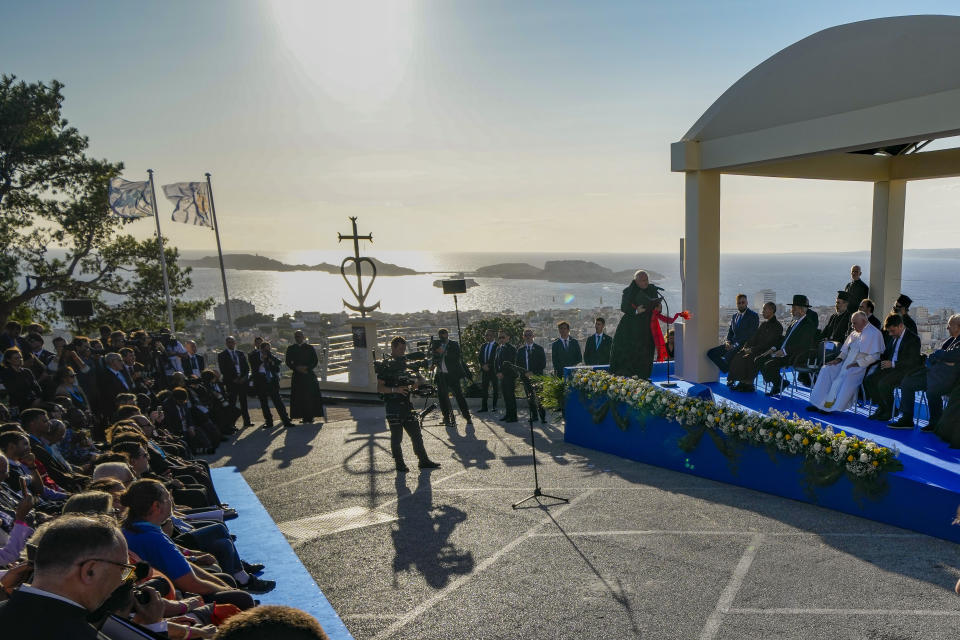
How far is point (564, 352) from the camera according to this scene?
14.5 m

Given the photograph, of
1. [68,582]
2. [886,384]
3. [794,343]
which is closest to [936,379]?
[886,384]

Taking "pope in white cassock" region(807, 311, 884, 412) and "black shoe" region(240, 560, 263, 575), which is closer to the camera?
"black shoe" region(240, 560, 263, 575)

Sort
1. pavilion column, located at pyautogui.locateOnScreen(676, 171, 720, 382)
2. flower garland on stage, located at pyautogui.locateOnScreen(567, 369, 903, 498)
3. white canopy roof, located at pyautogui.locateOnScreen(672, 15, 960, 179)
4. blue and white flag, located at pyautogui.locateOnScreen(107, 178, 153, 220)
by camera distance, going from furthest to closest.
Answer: blue and white flag, located at pyautogui.locateOnScreen(107, 178, 153, 220) < pavilion column, located at pyautogui.locateOnScreen(676, 171, 720, 382) < white canopy roof, located at pyautogui.locateOnScreen(672, 15, 960, 179) < flower garland on stage, located at pyautogui.locateOnScreen(567, 369, 903, 498)

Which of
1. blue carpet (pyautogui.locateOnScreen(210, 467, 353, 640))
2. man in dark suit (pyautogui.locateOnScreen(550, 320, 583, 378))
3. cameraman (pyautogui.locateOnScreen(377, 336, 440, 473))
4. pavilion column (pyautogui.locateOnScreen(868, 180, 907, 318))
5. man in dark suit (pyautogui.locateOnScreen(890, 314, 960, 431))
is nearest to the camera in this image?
blue carpet (pyautogui.locateOnScreen(210, 467, 353, 640))

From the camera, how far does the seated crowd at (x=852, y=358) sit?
8586mm

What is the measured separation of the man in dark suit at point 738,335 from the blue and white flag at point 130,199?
17.0 metres

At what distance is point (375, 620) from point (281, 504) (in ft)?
11.9

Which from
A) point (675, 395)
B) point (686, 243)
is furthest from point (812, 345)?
point (675, 395)

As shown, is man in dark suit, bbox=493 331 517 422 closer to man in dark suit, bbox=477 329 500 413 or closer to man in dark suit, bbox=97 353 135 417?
man in dark suit, bbox=477 329 500 413

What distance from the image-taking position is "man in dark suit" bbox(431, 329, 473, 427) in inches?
517

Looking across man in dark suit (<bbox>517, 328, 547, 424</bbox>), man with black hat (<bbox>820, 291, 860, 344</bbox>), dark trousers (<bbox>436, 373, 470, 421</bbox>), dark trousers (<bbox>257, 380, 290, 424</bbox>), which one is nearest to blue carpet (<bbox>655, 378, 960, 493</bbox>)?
man with black hat (<bbox>820, 291, 860, 344</bbox>)

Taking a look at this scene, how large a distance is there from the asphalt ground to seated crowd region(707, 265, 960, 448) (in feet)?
9.34

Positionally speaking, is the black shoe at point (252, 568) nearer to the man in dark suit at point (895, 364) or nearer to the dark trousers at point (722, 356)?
the man in dark suit at point (895, 364)

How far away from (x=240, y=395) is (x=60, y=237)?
43.3ft
